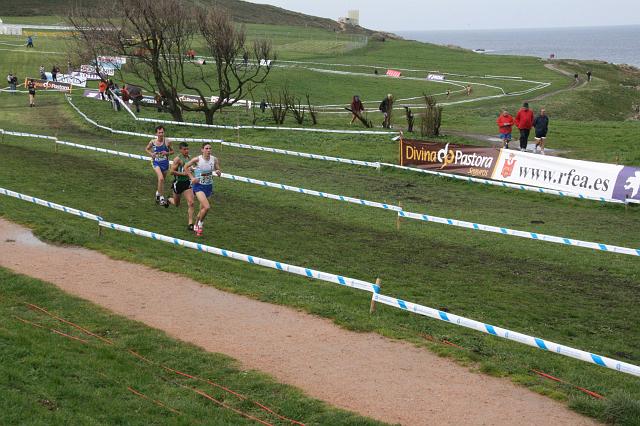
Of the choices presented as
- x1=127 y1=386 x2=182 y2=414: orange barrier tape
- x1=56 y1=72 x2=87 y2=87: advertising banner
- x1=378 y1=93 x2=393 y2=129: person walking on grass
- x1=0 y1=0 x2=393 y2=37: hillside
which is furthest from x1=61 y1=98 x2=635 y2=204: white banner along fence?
x1=0 y1=0 x2=393 y2=37: hillside

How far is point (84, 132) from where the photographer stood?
36.9 meters

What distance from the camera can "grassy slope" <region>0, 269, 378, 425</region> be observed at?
823 centimetres

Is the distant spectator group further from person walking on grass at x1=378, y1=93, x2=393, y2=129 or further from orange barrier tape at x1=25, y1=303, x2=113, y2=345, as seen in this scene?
orange barrier tape at x1=25, y1=303, x2=113, y2=345

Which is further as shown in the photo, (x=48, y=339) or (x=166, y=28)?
(x=166, y=28)

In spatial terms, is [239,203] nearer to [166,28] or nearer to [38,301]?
[38,301]

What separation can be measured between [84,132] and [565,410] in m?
32.1

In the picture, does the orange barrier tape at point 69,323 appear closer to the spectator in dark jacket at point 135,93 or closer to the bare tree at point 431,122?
the bare tree at point 431,122

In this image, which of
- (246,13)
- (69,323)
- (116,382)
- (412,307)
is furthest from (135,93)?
(246,13)

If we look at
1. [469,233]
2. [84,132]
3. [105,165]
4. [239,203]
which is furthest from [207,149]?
[84,132]

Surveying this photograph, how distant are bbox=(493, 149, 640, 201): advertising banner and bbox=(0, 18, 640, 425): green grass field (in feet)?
1.45

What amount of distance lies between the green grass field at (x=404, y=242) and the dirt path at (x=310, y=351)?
37 cm

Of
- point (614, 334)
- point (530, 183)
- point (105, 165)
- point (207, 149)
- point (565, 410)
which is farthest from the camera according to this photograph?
point (105, 165)

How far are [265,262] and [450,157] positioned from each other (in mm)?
13904

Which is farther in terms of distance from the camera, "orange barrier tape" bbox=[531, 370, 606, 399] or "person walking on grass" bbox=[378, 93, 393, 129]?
"person walking on grass" bbox=[378, 93, 393, 129]
